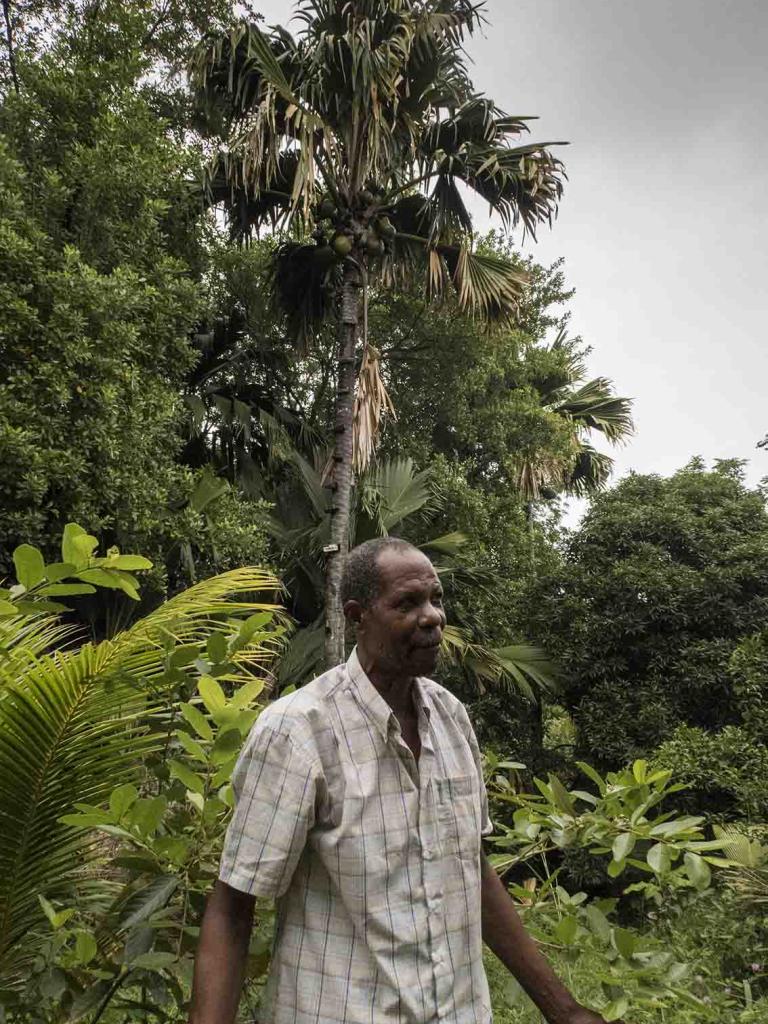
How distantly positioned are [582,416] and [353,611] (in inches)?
552

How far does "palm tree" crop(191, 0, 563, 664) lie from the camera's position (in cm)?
A: 821

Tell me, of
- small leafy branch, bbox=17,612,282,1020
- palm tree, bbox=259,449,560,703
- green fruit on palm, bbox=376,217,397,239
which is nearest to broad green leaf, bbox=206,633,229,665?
small leafy branch, bbox=17,612,282,1020

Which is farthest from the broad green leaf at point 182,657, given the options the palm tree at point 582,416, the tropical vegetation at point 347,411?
the palm tree at point 582,416

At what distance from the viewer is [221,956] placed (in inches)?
47.9

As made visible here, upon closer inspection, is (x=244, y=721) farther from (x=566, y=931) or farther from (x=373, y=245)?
(x=373, y=245)

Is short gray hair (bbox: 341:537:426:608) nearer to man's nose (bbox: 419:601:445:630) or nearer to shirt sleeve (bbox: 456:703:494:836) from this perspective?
man's nose (bbox: 419:601:445:630)

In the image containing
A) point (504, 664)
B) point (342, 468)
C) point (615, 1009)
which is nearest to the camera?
point (615, 1009)

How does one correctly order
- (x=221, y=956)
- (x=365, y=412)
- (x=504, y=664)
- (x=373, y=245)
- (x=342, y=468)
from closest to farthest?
(x=221, y=956), (x=342, y=468), (x=365, y=412), (x=373, y=245), (x=504, y=664)

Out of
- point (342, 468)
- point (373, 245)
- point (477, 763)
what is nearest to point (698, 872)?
point (477, 763)

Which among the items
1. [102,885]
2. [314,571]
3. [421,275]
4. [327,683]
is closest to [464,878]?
[327,683]

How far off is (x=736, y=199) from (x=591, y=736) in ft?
19.3

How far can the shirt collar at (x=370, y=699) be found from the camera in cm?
137

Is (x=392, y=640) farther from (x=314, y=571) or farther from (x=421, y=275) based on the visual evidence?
(x=421, y=275)

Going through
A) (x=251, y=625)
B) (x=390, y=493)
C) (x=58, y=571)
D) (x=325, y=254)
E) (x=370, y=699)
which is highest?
(x=325, y=254)
